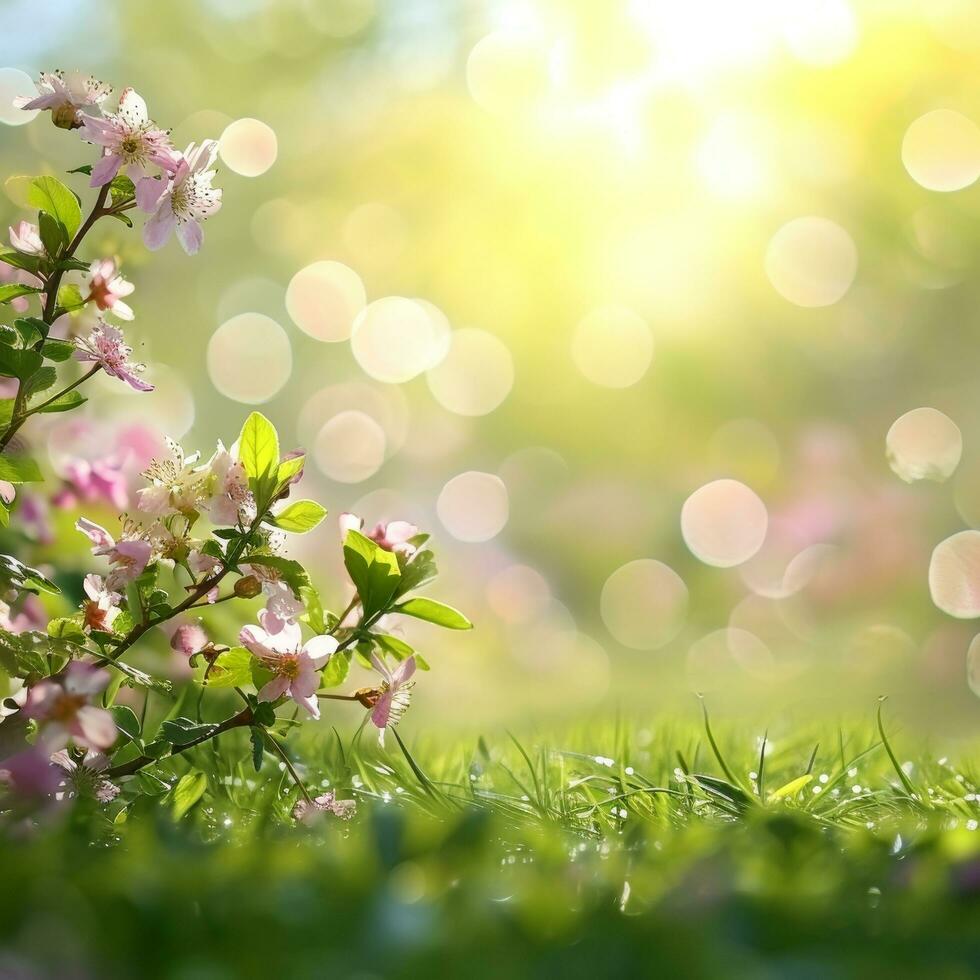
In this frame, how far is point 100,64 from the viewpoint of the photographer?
7.29m

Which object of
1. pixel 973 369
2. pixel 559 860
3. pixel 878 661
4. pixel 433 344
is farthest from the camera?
pixel 433 344

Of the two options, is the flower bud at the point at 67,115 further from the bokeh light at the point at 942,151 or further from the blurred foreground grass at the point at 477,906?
the bokeh light at the point at 942,151

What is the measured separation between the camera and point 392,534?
4.59 ft

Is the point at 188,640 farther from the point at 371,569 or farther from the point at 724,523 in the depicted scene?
the point at 724,523

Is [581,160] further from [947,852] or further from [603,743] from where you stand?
[947,852]

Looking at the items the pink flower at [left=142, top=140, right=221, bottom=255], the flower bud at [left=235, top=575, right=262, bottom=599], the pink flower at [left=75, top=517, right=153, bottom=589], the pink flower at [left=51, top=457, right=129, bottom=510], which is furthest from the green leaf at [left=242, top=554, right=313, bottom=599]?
the pink flower at [left=51, top=457, right=129, bottom=510]

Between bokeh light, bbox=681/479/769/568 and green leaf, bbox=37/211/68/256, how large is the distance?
5376 millimetres

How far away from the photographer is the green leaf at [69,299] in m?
1.37

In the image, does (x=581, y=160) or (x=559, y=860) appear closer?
(x=559, y=860)

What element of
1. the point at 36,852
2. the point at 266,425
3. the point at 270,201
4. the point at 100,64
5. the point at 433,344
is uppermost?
the point at 100,64

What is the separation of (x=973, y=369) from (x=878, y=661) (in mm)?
2129

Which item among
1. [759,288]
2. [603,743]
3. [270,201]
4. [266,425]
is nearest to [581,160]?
[759,288]

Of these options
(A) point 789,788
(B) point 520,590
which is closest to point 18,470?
(A) point 789,788

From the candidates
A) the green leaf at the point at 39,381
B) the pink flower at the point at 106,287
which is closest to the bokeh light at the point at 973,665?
the pink flower at the point at 106,287
